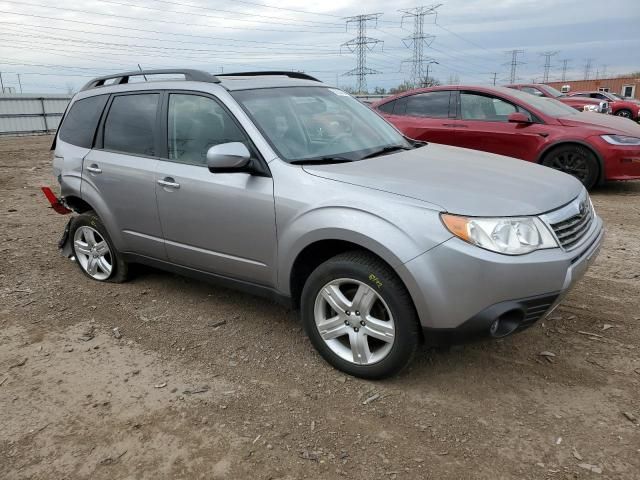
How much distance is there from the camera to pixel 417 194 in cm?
278

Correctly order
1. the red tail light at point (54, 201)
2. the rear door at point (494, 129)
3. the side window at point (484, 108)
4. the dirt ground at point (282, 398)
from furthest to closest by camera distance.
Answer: the side window at point (484, 108) → the rear door at point (494, 129) → the red tail light at point (54, 201) → the dirt ground at point (282, 398)

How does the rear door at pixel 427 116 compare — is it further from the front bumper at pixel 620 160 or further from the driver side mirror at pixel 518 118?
the front bumper at pixel 620 160

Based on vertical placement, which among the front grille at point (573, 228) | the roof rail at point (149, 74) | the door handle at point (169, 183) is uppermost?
the roof rail at point (149, 74)

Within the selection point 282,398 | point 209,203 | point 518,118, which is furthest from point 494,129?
point 282,398

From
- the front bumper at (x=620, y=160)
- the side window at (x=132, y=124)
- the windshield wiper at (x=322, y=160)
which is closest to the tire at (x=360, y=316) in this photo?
the windshield wiper at (x=322, y=160)

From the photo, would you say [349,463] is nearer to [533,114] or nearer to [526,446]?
[526,446]

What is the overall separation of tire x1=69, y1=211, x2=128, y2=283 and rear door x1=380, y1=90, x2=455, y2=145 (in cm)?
510

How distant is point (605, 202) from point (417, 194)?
562 cm

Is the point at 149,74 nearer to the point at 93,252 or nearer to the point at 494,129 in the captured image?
the point at 93,252

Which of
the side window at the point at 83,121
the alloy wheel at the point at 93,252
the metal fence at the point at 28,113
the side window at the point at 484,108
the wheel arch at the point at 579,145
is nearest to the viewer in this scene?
the side window at the point at 83,121

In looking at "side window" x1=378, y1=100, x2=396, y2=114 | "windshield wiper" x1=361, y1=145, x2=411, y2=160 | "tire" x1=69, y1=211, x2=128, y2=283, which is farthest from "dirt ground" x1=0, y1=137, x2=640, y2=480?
"side window" x1=378, y1=100, x2=396, y2=114

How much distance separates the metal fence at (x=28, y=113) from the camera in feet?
69.6

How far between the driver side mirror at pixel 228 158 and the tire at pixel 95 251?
180 cm

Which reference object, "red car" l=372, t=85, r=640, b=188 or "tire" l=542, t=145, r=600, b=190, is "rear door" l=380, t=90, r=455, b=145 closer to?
"red car" l=372, t=85, r=640, b=188
